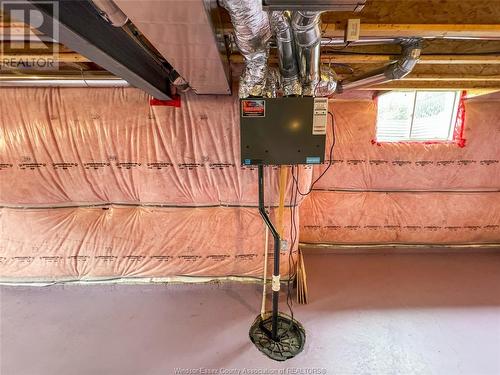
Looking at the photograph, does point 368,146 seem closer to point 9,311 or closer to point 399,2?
point 399,2

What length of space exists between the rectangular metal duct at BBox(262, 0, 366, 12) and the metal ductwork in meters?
0.83

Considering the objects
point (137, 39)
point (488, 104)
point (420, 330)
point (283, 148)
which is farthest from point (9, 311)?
point (488, 104)

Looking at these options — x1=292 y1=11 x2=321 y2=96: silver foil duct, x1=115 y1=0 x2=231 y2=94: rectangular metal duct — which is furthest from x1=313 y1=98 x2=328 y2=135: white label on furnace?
x1=115 y1=0 x2=231 y2=94: rectangular metal duct

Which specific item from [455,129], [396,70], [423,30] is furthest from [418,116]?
[423,30]

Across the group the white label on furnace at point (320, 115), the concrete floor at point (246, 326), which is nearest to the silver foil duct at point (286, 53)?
the white label on furnace at point (320, 115)

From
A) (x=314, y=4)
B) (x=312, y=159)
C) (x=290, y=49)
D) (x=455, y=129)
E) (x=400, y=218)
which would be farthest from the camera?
(x=400, y=218)

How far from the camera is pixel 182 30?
89 centimetres

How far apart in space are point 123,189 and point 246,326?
5.33 ft

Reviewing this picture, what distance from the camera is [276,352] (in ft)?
5.87

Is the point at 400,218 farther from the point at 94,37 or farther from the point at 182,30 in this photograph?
the point at 94,37

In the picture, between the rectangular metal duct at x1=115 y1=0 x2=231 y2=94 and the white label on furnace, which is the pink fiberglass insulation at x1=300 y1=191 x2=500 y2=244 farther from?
the rectangular metal duct at x1=115 y1=0 x2=231 y2=94

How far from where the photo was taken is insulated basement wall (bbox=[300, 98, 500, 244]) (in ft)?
8.70

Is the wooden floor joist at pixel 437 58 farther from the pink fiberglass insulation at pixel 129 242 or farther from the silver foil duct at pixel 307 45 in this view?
the pink fiberglass insulation at pixel 129 242

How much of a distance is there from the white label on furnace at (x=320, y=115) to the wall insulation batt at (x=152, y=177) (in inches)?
24.3
